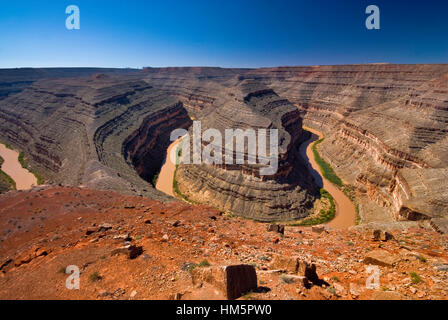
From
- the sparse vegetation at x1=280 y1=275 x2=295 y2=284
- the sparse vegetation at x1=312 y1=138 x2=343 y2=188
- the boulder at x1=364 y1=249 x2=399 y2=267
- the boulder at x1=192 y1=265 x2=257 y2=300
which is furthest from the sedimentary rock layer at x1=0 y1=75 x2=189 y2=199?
the sparse vegetation at x1=312 y1=138 x2=343 y2=188

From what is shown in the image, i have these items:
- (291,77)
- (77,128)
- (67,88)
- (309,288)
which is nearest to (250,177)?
(309,288)

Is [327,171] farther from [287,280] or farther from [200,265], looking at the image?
[200,265]

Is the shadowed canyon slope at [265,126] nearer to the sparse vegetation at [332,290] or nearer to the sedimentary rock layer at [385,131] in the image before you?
the sedimentary rock layer at [385,131]

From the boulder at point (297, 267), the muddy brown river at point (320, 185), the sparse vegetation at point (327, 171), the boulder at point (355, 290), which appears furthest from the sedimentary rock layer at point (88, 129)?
the sparse vegetation at point (327, 171)

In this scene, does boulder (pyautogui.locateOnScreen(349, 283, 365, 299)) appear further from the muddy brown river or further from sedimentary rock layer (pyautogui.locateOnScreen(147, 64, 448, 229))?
the muddy brown river
